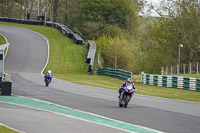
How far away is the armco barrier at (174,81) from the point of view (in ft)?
107

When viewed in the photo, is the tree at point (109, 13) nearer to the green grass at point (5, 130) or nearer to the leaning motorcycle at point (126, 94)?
the leaning motorcycle at point (126, 94)

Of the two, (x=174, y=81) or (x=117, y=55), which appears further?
(x=117, y=55)

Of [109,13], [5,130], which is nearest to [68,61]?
[109,13]

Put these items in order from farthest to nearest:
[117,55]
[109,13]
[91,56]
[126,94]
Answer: [109,13] → [117,55] → [91,56] → [126,94]

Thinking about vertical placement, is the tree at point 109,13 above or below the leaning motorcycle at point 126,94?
above

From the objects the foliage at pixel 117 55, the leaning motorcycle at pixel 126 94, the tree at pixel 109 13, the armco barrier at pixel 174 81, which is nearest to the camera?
the leaning motorcycle at pixel 126 94

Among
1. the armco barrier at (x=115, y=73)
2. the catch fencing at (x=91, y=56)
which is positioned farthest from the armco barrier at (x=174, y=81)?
the catch fencing at (x=91, y=56)

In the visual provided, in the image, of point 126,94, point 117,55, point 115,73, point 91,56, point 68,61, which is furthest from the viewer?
point 117,55

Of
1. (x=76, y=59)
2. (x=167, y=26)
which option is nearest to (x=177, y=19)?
(x=167, y=26)

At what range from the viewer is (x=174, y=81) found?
35.1 m

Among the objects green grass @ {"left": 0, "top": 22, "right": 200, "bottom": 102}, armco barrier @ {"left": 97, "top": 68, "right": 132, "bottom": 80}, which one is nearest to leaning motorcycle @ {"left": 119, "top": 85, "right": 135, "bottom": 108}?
green grass @ {"left": 0, "top": 22, "right": 200, "bottom": 102}

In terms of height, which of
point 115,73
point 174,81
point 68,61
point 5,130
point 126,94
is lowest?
point 5,130

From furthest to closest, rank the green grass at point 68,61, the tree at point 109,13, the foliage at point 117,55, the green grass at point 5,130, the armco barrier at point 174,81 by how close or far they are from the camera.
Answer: the tree at point 109,13 → the foliage at point 117,55 → the green grass at point 68,61 → the armco barrier at point 174,81 → the green grass at point 5,130

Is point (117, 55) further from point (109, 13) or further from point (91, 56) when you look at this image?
point (109, 13)
